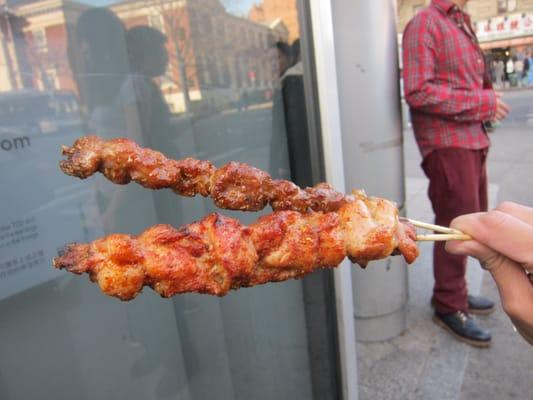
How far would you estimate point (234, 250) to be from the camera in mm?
1140

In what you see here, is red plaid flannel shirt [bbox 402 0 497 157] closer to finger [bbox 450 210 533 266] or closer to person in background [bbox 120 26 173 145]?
person in background [bbox 120 26 173 145]

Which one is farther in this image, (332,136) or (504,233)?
(332,136)

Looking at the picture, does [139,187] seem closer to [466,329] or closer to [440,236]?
[440,236]

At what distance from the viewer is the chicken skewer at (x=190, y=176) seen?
1188 mm

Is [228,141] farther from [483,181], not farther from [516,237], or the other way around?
[483,181]

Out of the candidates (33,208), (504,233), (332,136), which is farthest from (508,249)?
(33,208)

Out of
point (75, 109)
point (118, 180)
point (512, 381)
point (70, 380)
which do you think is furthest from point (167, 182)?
point (512, 381)

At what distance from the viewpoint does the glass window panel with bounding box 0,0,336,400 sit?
1.66m

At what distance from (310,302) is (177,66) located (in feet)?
4.71

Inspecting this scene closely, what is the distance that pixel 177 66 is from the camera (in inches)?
81.6

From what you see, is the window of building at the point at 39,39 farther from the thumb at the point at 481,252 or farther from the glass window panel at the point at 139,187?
the thumb at the point at 481,252

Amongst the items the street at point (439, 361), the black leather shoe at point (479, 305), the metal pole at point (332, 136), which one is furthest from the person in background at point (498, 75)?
the metal pole at point (332, 136)

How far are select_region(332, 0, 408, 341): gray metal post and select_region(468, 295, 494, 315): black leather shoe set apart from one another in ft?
2.27

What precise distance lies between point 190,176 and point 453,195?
7.76 ft
